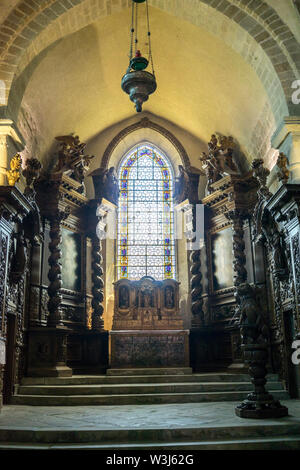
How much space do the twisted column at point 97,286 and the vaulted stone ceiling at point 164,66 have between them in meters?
2.82

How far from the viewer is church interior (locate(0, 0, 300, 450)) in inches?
282

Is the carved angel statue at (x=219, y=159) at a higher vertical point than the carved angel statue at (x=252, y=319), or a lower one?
higher

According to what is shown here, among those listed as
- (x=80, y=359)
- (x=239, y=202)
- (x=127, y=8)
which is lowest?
(x=80, y=359)

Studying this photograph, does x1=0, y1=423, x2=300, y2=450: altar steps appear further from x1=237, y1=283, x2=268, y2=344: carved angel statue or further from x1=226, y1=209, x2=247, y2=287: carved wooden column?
x1=226, y1=209, x2=247, y2=287: carved wooden column

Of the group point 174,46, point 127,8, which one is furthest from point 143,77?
point 174,46

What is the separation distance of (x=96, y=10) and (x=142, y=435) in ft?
→ 25.8

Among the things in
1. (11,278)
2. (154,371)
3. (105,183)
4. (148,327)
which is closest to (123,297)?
(148,327)

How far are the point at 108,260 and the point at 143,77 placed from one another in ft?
21.8

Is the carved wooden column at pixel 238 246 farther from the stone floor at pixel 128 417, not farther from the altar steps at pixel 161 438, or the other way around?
the altar steps at pixel 161 438

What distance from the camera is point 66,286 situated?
11.7 meters

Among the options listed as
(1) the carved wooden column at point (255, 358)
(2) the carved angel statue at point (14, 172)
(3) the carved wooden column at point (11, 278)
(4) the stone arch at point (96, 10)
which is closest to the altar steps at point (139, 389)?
(3) the carved wooden column at point (11, 278)

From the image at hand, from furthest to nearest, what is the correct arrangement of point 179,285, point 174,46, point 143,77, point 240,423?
point 179,285, point 174,46, point 143,77, point 240,423

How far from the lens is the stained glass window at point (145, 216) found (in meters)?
13.2

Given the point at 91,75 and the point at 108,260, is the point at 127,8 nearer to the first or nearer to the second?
the point at 91,75
